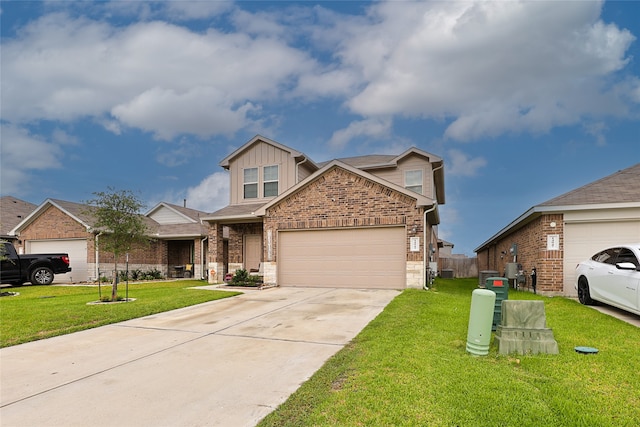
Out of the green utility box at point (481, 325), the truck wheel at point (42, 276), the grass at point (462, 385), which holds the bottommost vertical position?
the truck wheel at point (42, 276)

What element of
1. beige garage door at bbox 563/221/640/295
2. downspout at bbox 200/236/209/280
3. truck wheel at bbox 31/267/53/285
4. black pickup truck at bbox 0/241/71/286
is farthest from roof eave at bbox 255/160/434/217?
truck wheel at bbox 31/267/53/285

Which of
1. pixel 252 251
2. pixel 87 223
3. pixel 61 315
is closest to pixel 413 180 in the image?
pixel 252 251

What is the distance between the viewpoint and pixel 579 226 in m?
11.2

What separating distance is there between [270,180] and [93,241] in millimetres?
9756

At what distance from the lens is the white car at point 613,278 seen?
7168 mm

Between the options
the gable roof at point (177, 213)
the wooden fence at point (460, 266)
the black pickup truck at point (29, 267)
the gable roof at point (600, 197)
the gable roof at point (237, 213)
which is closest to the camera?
the gable roof at point (600, 197)

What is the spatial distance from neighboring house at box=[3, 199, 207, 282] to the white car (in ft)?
58.7

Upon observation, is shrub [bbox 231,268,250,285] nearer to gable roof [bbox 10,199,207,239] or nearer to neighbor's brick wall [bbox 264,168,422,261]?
neighbor's brick wall [bbox 264,168,422,261]

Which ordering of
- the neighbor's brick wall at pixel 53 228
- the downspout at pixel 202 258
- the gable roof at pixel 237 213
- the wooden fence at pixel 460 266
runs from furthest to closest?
the wooden fence at pixel 460 266 → the downspout at pixel 202 258 → the neighbor's brick wall at pixel 53 228 → the gable roof at pixel 237 213

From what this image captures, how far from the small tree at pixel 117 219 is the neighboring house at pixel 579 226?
12662 millimetres

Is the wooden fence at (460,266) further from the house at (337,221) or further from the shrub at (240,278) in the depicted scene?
the shrub at (240,278)

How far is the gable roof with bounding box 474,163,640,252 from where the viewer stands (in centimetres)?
1066

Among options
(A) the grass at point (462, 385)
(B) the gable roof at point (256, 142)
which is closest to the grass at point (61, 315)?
(A) the grass at point (462, 385)

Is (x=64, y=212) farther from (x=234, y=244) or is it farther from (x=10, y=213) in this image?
(x=234, y=244)
